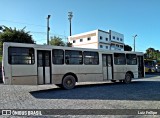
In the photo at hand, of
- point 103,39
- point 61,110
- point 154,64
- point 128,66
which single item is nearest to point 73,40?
point 103,39

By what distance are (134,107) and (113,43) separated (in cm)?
6429

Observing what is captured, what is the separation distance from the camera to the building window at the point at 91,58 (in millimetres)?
15123

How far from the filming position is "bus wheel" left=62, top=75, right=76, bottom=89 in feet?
45.7

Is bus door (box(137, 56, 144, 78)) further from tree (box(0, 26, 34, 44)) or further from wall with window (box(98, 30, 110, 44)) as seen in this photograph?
wall with window (box(98, 30, 110, 44))

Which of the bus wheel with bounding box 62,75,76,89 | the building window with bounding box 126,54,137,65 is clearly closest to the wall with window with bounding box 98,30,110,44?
the building window with bounding box 126,54,137,65

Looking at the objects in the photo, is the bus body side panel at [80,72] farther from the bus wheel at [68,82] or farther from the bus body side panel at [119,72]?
the bus body side panel at [119,72]

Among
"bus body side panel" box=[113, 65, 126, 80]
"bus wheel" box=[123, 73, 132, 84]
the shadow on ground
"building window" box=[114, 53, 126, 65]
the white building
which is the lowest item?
the shadow on ground

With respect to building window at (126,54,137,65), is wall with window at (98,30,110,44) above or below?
above

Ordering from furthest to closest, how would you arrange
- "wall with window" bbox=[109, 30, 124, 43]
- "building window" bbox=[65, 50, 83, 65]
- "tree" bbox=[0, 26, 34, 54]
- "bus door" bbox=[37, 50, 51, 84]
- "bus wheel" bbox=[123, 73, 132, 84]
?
1. "wall with window" bbox=[109, 30, 124, 43]
2. "tree" bbox=[0, 26, 34, 54]
3. "bus wheel" bbox=[123, 73, 132, 84]
4. "building window" bbox=[65, 50, 83, 65]
5. "bus door" bbox=[37, 50, 51, 84]

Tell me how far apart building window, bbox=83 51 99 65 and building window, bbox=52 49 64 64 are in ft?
6.22

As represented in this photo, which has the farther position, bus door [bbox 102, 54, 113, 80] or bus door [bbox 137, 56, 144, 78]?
bus door [bbox 137, 56, 144, 78]

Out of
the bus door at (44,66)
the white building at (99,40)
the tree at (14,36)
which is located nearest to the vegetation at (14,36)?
the tree at (14,36)

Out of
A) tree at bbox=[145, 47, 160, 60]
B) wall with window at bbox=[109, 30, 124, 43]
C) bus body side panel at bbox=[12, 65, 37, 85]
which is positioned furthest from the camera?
tree at bbox=[145, 47, 160, 60]

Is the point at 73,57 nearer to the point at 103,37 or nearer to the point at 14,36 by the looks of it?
the point at 14,36
